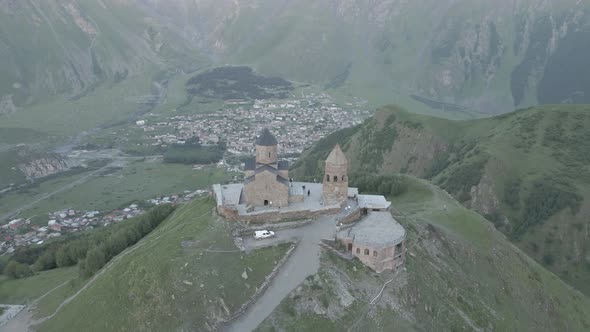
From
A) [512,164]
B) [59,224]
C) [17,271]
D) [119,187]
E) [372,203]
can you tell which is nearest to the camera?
[372,203]

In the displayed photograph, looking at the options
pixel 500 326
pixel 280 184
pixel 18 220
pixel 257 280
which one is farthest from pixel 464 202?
pixel 18 220

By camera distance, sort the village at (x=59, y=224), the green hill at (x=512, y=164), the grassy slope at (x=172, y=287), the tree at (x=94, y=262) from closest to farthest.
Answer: the grassy slope at (x=172, y=287), the tree at (x=94, y=262), the green hill at (x=512, y=164), the village at (x=59, y=224)

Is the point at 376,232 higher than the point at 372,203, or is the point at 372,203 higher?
the point at 376,232

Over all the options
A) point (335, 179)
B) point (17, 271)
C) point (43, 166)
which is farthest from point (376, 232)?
point (43, 166)

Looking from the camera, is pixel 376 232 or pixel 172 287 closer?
pixel 172 287

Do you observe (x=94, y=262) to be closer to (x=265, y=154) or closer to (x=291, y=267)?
(x=265, y=154)

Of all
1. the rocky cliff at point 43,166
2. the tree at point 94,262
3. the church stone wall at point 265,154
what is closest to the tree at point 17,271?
the tree at point 94,262

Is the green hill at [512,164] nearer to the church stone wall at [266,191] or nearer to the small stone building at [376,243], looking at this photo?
the church stone wall at [266,191]
